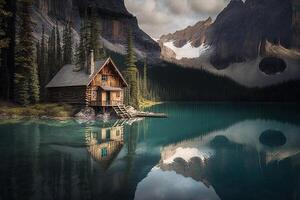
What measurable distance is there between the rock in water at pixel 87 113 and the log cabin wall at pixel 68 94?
7.24 feet

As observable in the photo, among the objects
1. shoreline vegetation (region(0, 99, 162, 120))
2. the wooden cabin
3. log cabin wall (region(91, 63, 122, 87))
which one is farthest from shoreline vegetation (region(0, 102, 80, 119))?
log cabin wall (region(91, 63, 122, 87))

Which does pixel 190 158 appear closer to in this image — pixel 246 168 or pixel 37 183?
pixel 246 168

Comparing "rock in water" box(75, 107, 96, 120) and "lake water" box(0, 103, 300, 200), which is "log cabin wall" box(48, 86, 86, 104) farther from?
"lake water" box(0, 103, 300, 200)

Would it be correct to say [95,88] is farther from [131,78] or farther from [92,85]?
[131,78]

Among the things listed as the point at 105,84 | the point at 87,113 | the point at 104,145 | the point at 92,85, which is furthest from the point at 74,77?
the point at 104,145

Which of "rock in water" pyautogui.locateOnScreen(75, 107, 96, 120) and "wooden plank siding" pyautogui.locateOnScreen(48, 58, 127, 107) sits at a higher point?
"wooden plank siding" pyautogui.locateOnScreen(48, 58, 127, 107)

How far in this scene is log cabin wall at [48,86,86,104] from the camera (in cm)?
4838

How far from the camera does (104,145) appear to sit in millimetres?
22438

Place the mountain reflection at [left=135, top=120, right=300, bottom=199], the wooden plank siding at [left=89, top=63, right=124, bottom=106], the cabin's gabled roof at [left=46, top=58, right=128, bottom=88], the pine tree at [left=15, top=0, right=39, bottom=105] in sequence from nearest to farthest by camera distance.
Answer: the mountain reflection at [left=135, top=120, right=300, bottom=199] → the pine tree at [left=15, top=0, right=39, bottom=105] → the cabin's gabled roof at [left=46, top=58, right=128, bottom=88] → the wooden plank siding at [left=89, top=63, right=124, bottom=106]

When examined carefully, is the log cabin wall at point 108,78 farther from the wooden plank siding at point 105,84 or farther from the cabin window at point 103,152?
the cabin window at point 103,152

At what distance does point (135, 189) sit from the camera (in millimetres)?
12547

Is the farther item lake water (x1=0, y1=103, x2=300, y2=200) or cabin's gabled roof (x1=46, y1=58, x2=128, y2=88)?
cabin's gabled roof (x1=46, y1=58, x2=128, y2=88)

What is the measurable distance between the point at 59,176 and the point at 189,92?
18519 cm

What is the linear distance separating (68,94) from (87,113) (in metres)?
7.04
